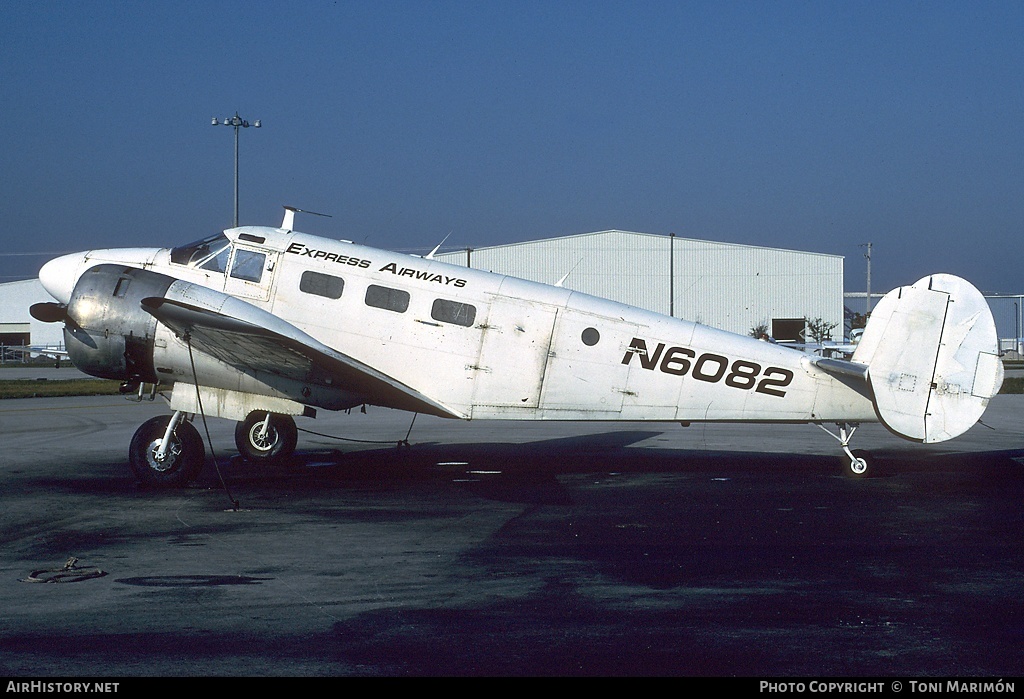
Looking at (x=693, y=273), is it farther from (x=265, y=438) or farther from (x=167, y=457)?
(x=167, y=457)

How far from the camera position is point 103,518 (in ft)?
37.5

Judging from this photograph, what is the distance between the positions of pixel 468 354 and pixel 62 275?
21.4 feet

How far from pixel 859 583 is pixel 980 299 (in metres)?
7.65

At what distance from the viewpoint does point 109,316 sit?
13.9 metres

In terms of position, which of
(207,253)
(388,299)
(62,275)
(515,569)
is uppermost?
(207,253)

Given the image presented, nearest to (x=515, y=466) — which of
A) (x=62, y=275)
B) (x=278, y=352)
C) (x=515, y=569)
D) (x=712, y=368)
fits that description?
(x=712, y=368)

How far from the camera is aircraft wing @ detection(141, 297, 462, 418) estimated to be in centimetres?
1227

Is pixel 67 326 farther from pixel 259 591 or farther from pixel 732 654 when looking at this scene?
pixel 732 654

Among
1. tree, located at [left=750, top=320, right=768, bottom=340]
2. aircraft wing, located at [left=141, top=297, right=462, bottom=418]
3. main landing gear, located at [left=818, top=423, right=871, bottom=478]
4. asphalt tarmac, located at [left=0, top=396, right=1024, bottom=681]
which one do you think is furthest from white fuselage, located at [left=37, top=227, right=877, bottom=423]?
tree, located at [left=750, top=320, right=768, bottom=340]

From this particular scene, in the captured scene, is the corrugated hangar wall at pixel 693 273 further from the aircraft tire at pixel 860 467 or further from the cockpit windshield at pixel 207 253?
the cockpit windshield at pixel 207 253

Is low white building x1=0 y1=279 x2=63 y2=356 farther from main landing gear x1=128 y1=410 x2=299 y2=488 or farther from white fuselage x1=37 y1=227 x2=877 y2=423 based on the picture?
white fuselage x1=37 y1=227 x2=877 y2=423

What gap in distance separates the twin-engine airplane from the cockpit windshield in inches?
0.9

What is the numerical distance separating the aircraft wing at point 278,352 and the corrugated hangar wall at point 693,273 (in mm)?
60087

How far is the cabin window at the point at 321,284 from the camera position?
48.0 ft
